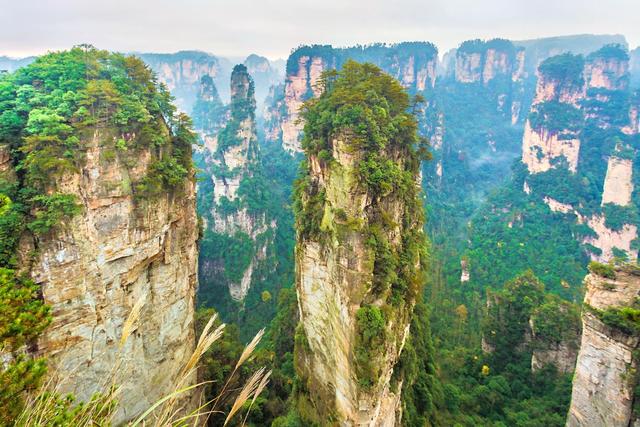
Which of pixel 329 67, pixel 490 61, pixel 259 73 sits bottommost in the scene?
pixel 329 67

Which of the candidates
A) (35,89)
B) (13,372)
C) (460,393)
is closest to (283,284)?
(460,393)

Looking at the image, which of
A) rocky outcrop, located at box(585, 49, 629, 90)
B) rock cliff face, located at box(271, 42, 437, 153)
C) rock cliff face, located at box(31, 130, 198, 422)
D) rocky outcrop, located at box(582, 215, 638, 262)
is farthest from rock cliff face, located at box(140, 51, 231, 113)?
rock cliff face, located at box(31, 130, 198, 422)

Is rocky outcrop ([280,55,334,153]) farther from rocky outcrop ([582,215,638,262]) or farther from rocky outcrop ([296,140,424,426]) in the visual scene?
rocky outcrop ([296,140,424,426])

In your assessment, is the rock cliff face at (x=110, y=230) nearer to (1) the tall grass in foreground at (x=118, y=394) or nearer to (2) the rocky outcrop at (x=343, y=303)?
(2) the rocky outcrop at (x=343, y=303)

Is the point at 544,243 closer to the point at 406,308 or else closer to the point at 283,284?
the point at 283,284

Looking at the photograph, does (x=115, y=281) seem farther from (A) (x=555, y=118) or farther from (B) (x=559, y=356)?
(A) (x=555, y=118)

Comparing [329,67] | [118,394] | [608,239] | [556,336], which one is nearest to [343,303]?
[118,394]
